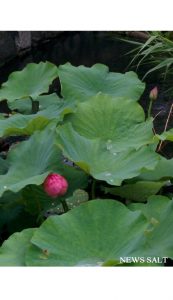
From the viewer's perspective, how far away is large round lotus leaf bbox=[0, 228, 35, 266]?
1169mm

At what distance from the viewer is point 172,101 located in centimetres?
364

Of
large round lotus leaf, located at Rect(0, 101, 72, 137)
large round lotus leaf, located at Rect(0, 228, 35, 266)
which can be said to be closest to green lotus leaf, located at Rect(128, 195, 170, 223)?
large round lotus leaf, located at Rect(0, 228, 35, 266)

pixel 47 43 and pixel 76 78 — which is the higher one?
pixel 76 78

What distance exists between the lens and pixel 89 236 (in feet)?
3.77

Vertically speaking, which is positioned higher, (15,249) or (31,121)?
(31,121)

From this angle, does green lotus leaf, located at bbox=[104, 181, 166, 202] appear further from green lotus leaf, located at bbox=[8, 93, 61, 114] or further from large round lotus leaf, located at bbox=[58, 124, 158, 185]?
green lotus leaf, located at bbox=[8, 93, 61, 114]

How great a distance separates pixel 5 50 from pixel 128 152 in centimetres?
441

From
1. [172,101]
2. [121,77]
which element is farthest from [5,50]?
[121,77]

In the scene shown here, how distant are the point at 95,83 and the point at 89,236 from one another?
862 mm

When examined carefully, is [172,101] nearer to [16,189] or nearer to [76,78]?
[76,78]

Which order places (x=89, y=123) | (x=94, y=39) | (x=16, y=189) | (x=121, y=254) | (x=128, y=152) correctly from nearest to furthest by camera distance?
(x=121, y=254)
(x=16, y=189)
(x=128, y=152)
(x=89, y=123)
(x=94, y=39)

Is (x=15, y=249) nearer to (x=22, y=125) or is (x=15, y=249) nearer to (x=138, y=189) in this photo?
(x=138, y=189)

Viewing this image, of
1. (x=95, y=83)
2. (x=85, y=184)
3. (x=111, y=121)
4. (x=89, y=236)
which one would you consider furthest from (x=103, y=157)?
(x=95, y=83)

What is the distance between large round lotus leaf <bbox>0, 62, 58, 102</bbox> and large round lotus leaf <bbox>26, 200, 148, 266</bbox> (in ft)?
2.58
